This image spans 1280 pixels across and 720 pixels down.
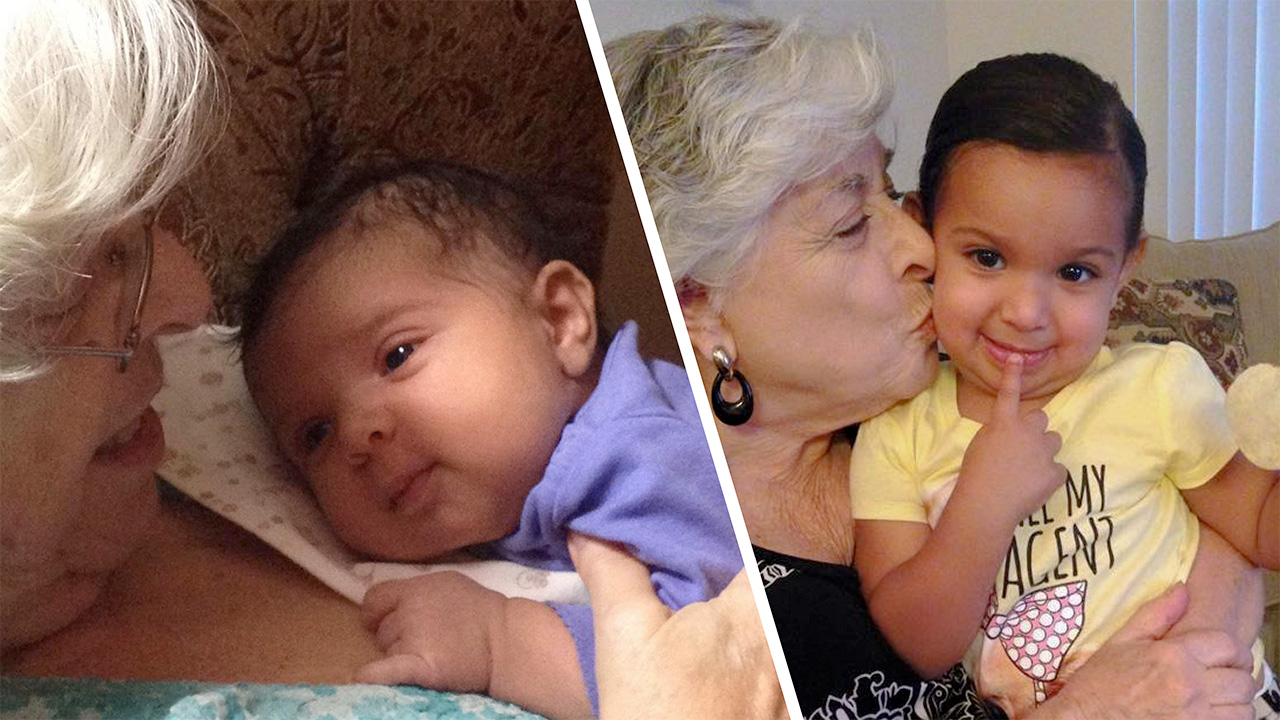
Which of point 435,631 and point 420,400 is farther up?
point 420,400

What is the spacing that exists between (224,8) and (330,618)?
545 millimetres

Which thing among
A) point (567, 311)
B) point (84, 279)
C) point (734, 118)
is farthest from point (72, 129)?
point (734, 118)

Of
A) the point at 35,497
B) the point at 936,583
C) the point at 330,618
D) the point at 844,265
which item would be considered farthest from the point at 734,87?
the point at 35,497

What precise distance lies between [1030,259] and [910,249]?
83 mm

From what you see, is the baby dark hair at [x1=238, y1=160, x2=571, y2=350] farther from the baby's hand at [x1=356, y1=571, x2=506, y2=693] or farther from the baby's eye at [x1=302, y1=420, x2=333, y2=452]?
the baby's hand at [x1=356, y1=571, x2=506, y2=693]

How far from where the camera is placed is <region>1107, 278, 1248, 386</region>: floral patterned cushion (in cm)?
81

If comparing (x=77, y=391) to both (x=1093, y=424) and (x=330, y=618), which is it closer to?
(x=330, y=618)

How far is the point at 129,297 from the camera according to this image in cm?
98

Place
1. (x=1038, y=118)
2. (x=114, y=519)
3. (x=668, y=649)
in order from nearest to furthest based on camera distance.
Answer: (x=1038, y=118), (x=668, y=649), (x=114, y=519)

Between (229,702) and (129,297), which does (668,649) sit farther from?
(129,297)

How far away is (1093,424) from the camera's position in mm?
800

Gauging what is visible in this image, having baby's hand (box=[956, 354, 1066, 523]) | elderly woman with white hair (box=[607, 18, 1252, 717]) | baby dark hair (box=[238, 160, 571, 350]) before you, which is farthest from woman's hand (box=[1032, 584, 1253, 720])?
baby dark hair (box=[238, 160, 571, 350])

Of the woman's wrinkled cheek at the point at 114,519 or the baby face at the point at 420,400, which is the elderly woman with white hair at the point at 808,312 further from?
the woman's wrinkled cheek at the point at 114,519

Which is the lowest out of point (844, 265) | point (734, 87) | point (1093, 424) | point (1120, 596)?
point (1120, 596)
